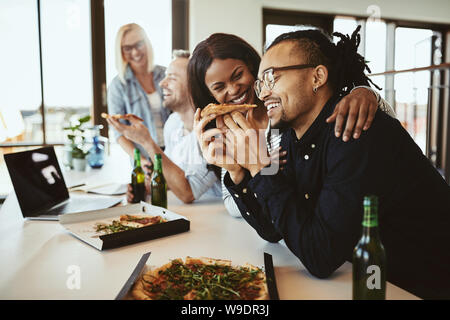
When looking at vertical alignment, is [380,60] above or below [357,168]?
above

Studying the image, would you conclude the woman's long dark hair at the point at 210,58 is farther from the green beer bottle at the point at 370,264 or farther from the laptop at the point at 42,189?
the green beer bottle at the point at 370,264

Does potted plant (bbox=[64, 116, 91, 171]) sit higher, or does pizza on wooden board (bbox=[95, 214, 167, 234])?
potted plant (bbox=[64, 116, 91, 171])

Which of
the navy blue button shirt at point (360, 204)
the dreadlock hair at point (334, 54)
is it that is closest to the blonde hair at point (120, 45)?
the dreadlock hair at point (334, 54)

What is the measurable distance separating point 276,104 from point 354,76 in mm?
310

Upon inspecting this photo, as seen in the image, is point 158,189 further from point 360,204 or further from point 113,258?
point 360,204

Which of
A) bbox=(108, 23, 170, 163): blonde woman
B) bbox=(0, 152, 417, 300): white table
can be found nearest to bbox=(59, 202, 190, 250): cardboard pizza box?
bbox=(0, 152, 417, 300): white table

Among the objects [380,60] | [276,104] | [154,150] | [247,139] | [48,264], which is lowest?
[48,264]

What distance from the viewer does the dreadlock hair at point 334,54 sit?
4.22 feet

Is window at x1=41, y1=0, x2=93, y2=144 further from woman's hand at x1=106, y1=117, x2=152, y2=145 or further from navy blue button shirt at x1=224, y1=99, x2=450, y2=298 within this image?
navy blue button shirt at x1=224, y1=99, x2=450, y2=298

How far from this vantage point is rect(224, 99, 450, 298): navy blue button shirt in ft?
3.22

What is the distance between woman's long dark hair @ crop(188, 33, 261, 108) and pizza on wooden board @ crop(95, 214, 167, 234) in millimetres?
654

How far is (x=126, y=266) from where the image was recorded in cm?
107
